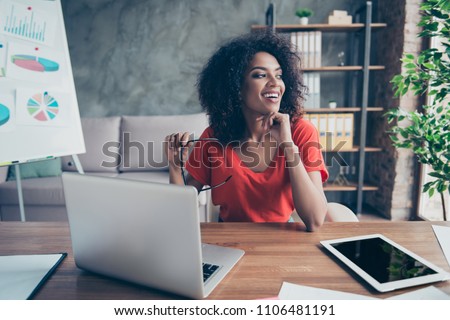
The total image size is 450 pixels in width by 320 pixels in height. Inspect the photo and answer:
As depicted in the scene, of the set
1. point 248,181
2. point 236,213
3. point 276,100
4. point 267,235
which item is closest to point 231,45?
point 276,100

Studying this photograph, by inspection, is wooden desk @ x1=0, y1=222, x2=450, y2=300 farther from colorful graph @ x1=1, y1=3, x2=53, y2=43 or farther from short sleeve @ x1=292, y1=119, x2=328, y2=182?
colorful graph @ x1=1, y1=3, x2=53, y2=43

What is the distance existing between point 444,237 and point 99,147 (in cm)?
283

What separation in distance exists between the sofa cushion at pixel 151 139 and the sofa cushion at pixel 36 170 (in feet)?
1.85

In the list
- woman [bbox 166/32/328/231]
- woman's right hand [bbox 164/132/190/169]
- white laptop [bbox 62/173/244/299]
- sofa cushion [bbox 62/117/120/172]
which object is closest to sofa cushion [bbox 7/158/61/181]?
sofa cushion [bbox 62/117/120/172]

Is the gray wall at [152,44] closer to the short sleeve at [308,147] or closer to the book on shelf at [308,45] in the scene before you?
the book on shelf at [308,45]

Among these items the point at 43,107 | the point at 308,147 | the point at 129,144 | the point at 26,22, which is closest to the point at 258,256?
the point at 308,147

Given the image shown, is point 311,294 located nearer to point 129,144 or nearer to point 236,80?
point 236,80

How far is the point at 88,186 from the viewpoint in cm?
67

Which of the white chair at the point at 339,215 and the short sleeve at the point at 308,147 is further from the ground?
the short sleeve at the point at 308,147

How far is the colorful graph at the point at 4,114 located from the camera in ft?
4.65

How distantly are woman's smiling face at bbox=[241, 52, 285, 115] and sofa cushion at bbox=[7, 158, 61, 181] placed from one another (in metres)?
2.19

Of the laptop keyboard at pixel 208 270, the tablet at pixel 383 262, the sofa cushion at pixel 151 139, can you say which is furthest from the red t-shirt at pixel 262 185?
the sofa cushion at pixel 151 139
